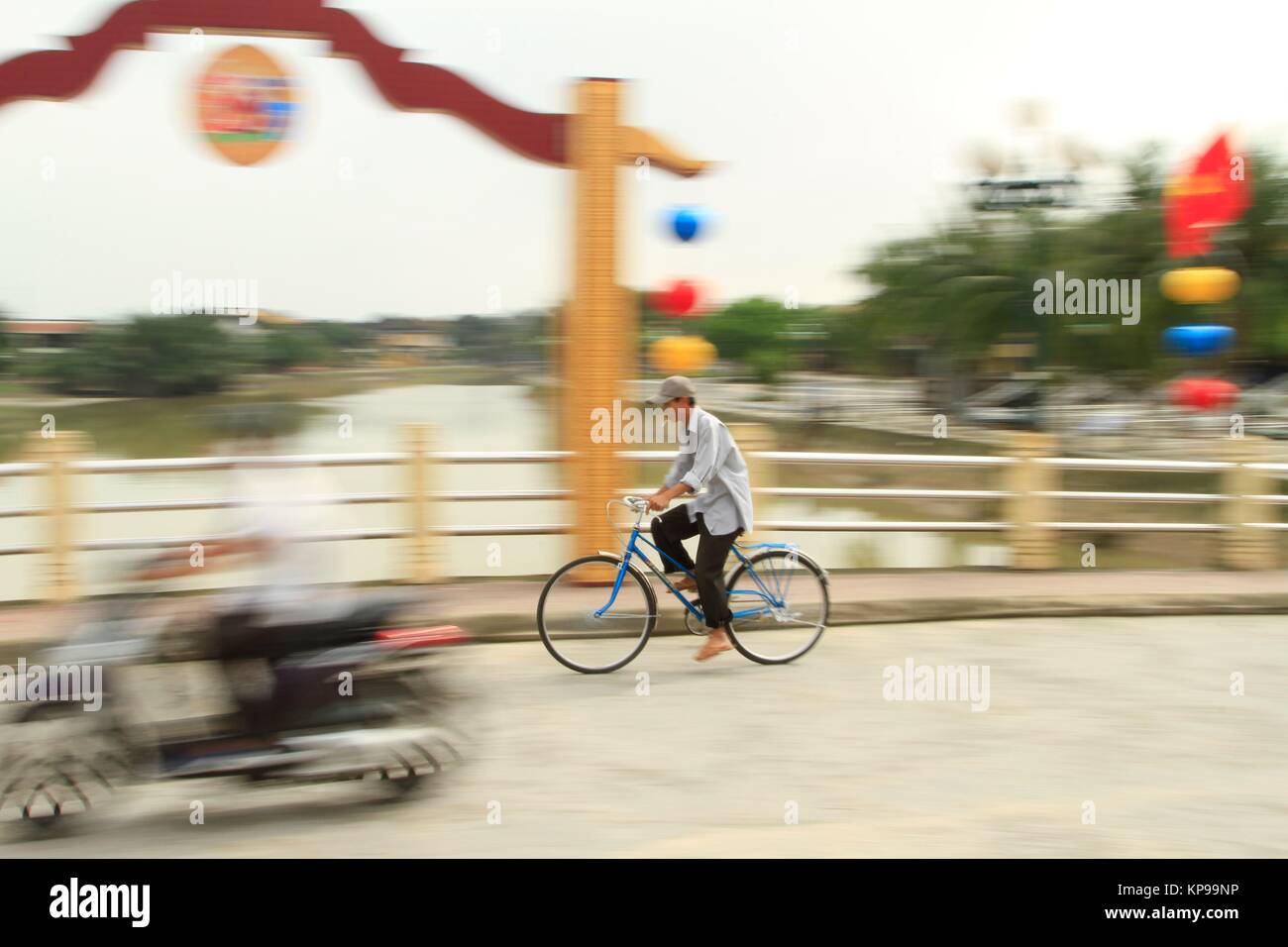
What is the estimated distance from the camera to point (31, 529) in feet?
25.2

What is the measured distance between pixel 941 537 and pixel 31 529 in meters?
6.81

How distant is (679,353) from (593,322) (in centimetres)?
64

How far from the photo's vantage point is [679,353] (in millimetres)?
8453

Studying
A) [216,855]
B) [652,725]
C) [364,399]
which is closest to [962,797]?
[652,725]

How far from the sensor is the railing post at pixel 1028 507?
970 cm

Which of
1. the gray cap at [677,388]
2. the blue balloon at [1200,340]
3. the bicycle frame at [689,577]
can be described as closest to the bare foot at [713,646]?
the bicycle frame at [689,577]

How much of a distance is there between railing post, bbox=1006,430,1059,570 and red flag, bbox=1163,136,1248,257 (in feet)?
8.61

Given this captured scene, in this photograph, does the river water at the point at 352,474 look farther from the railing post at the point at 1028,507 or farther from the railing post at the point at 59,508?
the railing post at the point at 1028,507

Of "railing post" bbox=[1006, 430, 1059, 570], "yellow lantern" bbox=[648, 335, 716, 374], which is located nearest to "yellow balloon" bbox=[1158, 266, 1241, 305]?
"railing post" bbox=[1006, 430, 1059, 570]

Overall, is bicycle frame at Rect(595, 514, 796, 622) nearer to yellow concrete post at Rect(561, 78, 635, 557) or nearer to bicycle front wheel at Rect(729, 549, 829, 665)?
bicycle front wheel at Rect(729, 549, 829, 665)

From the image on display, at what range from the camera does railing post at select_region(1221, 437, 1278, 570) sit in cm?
999

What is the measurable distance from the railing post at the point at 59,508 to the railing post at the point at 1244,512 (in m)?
8.62

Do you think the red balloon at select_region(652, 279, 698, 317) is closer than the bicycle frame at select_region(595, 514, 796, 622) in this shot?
No

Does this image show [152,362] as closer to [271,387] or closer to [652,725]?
[271,387]
